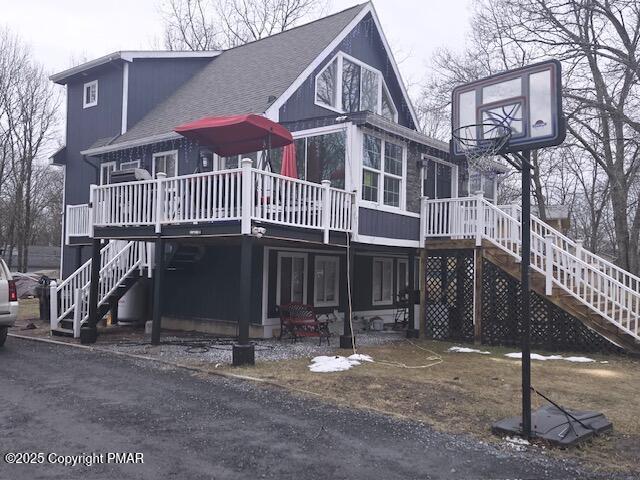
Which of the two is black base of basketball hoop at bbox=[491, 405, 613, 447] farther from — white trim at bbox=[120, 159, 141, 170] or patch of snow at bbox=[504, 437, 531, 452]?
white trim at bbox=[120, 159, 141, 170]

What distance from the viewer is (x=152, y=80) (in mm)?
17188

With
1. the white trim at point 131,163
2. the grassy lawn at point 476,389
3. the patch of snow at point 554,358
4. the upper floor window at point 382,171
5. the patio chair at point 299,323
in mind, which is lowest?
A: the patch of snow at point 554,358

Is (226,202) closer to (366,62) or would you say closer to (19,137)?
(366,62)

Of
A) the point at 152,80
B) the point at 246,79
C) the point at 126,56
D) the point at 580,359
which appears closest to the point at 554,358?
the point at 580,359

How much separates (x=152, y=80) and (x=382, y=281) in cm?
902

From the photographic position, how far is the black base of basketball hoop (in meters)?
5.21

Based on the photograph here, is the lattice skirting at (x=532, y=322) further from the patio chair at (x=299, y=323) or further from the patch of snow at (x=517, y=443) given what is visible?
the patch of snow at (x=517, y=443)

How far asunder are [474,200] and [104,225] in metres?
7.85

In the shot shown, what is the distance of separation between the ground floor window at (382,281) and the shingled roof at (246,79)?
5633 millimetres

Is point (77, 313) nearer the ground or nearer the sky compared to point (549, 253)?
nearer the ground

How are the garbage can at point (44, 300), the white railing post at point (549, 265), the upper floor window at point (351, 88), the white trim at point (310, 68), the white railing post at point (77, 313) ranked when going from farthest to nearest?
the garbage can at point (44, 300) → the upper floor window at point (351, 88) → the white trim at point (310, 68) → the white railing post at point (77, 313) → the white railing post at point (549, 265)

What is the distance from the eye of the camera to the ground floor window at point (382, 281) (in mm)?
16391

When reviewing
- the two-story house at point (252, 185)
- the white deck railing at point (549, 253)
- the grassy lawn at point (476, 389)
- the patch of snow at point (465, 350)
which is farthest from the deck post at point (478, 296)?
the grassy lawn at point (476, 389)

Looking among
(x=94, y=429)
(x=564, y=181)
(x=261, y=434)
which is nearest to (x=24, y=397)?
(x=94, y=429)
